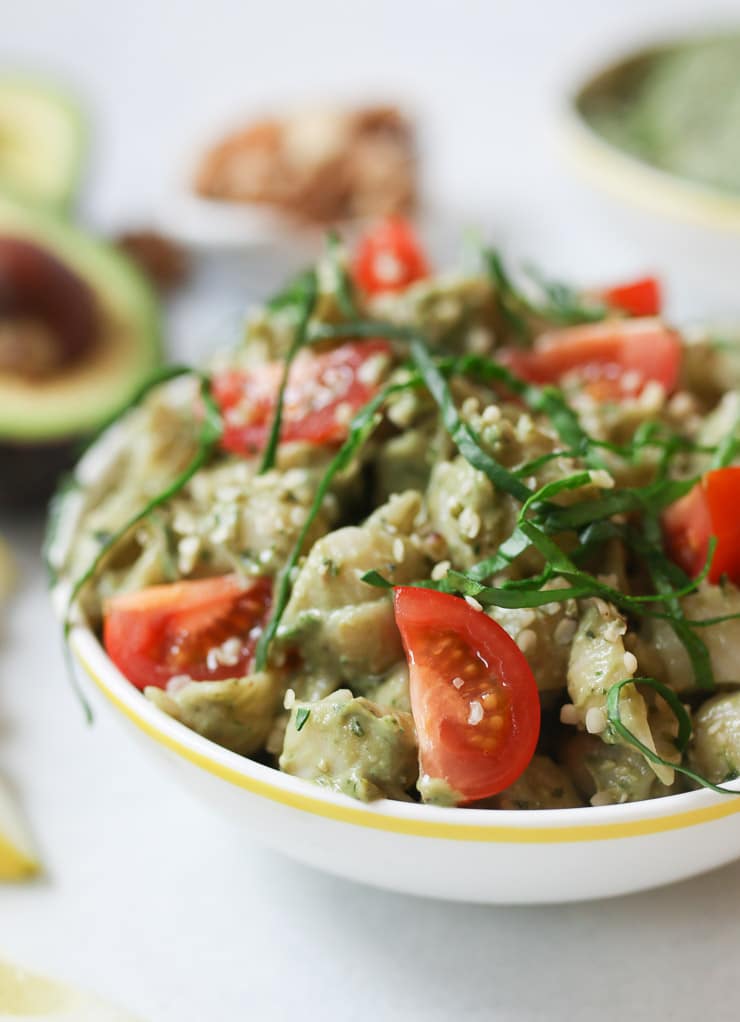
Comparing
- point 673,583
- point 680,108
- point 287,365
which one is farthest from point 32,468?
point 680,108

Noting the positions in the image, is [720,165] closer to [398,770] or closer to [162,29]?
[398,770]

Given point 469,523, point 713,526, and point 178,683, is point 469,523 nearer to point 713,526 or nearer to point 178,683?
point 713,526

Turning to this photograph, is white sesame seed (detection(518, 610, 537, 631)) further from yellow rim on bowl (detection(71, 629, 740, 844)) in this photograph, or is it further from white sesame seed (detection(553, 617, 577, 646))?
yellow rim on bowl (detection(71, 629, 740, 844))

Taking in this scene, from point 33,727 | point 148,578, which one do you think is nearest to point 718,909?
point 148,578

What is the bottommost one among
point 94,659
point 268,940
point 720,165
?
point 268,940

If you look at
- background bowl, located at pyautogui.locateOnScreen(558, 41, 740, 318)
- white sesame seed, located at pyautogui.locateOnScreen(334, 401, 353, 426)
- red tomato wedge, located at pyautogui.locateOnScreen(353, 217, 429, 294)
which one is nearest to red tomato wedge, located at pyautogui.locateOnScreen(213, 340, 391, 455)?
white sesame seed, located at pyautogui.locateOnScreen(334, 401, 353, 426)

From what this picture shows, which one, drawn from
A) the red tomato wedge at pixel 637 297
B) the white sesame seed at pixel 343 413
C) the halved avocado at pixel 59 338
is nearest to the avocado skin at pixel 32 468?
the halved avocado at pixel 59 338
